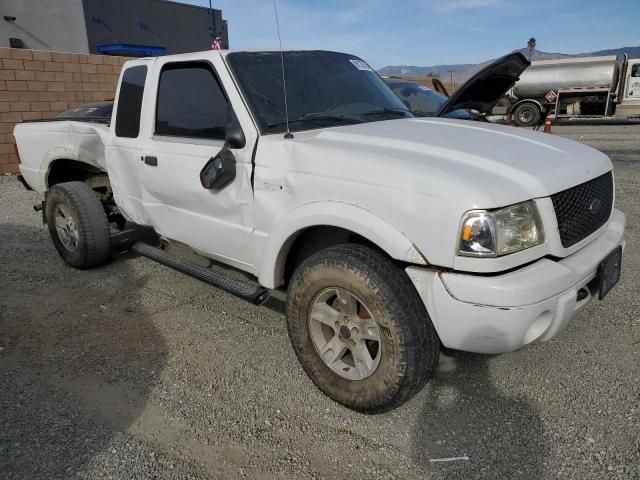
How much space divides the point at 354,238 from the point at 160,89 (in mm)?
1993

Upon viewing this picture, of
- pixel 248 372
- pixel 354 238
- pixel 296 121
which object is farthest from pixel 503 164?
pixel 248 372

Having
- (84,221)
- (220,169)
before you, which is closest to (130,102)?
(84,221)

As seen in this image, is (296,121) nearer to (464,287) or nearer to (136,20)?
(464,287)

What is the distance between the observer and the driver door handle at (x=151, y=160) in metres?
3.55

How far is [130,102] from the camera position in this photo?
154 inches

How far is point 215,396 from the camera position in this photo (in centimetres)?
280

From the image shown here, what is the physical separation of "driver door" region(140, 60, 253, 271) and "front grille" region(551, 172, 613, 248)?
1674 millimetres

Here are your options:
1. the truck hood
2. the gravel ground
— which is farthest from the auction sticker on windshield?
the gravel ground

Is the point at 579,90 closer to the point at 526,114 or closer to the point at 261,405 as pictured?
the point at 526,114

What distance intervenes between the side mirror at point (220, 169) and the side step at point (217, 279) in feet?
2.15

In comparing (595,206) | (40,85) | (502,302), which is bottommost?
(502,302)

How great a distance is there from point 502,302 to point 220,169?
174 centimetres

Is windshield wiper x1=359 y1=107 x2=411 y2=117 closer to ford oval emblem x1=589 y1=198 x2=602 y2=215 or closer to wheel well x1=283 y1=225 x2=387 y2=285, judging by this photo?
wheel well x1=283 y1=225 x2=387 y2=285

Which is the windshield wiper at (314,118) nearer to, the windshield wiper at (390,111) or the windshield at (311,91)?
the windshield at (311,91)
